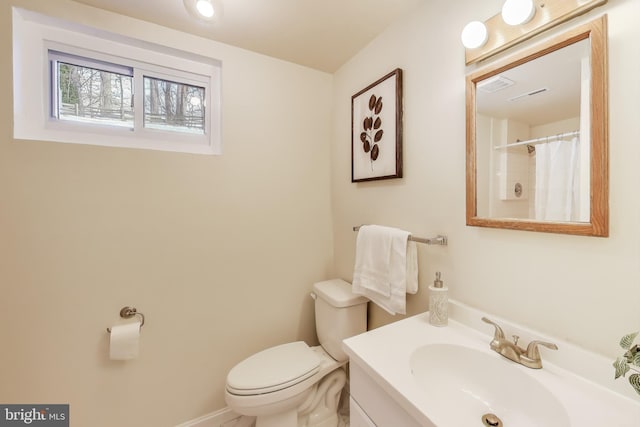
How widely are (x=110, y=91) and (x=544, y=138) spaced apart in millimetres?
A: 1951

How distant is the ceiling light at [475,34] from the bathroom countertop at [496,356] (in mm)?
963

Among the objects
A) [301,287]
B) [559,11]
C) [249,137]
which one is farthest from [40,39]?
[559,11]

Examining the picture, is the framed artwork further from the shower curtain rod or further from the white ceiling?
the shower curtain rod

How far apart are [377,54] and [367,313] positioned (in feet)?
4.90

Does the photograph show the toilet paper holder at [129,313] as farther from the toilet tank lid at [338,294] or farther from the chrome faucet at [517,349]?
the chrome faucet at [517,349]

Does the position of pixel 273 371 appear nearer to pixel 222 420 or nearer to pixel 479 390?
pixel 222 420

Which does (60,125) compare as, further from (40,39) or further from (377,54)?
(377,54)

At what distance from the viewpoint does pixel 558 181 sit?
0.73 metres

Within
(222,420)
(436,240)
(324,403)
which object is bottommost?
(222,420)

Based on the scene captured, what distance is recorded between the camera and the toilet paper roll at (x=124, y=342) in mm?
1182

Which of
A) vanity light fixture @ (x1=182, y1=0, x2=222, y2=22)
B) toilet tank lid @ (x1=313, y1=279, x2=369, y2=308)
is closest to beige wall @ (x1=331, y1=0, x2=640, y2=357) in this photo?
toilet tank lid @ (x1=313, y1=279, x2=369, y2=308)

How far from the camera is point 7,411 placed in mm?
1094

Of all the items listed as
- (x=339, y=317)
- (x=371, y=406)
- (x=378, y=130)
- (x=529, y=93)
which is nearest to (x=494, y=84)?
(x=529, y=93)

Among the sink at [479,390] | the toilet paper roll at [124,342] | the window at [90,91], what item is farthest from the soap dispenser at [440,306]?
the window at [90,91]
